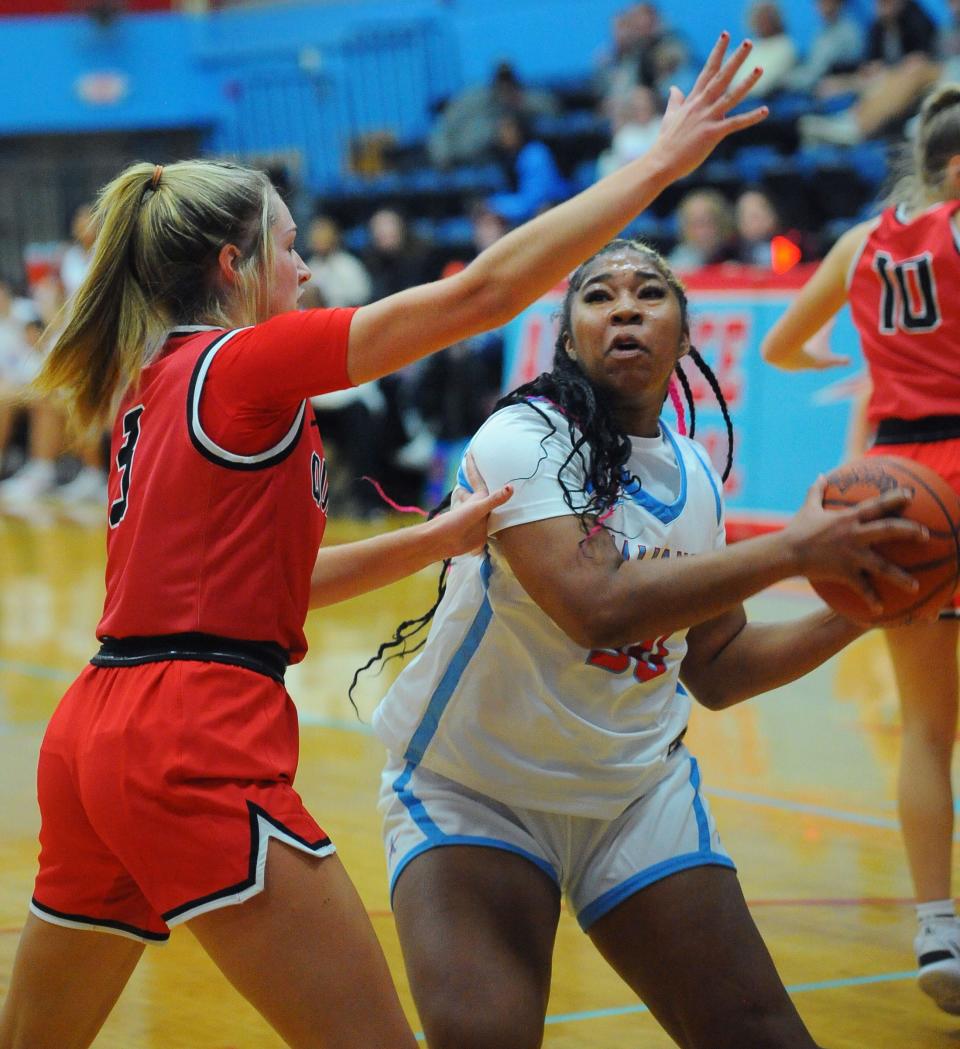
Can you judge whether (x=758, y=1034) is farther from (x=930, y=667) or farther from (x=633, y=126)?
(x=633, y=126)

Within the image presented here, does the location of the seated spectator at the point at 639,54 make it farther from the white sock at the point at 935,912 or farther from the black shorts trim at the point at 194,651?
the black shorts trim at the point at 194,651

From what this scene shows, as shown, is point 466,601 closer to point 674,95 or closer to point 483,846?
point 483,846

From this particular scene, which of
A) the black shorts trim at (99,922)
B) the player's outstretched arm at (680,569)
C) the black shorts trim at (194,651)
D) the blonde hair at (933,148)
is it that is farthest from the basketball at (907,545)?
the blonde hair at (933,148)

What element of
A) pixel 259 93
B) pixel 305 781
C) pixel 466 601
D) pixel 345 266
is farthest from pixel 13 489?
pixel 466 601

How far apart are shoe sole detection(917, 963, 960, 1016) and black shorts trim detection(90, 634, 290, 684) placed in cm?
189

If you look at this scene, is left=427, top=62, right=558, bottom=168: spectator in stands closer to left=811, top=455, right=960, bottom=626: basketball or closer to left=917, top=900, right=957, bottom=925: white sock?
left=917, top=900, right=957, bottom=925: white sock

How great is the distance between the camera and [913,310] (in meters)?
4.05

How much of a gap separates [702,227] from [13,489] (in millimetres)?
7531

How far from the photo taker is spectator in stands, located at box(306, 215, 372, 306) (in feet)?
43.9

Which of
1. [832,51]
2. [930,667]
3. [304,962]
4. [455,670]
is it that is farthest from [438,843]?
[832,51]

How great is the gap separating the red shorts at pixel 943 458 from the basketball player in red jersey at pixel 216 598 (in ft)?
5.13

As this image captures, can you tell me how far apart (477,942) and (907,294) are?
206 centimetres

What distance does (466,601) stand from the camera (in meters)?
3.05

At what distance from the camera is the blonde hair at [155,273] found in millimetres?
2654
